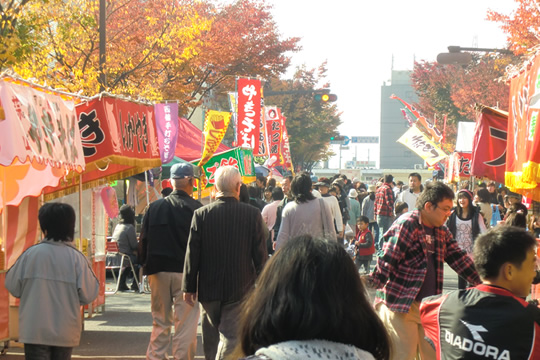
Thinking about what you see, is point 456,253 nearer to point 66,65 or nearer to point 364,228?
point 364,228

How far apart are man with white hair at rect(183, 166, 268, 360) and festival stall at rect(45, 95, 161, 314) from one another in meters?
2.57

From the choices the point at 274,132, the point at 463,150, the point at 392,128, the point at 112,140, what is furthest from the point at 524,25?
the point at 392,128

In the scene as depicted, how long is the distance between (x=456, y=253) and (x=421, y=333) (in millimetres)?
652

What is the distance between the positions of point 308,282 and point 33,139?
4.52m

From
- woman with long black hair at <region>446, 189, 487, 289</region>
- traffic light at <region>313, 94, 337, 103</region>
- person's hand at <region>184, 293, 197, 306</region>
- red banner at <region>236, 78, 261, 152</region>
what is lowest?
person's hand at <region>184, 293, 197, 306</region>

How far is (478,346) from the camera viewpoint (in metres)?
3.51

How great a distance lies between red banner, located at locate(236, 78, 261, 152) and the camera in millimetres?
21172

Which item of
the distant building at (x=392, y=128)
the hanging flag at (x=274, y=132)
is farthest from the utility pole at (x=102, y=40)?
the distant building at (x=392, y=128)

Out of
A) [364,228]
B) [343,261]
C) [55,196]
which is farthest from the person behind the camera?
[364,228]

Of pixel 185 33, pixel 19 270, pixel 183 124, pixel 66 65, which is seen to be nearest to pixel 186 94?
pixel 183 124

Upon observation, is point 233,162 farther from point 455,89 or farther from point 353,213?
point 455,89

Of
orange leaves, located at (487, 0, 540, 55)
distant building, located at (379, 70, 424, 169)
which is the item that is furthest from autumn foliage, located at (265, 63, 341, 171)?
distant building, located at (379, 70, 424, 169)

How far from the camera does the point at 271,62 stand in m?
29.4

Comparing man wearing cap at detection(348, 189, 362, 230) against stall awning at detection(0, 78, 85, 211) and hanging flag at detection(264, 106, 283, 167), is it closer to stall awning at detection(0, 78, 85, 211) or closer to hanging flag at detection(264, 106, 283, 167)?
hanging flag at detection(264, 106, 283, 167)
